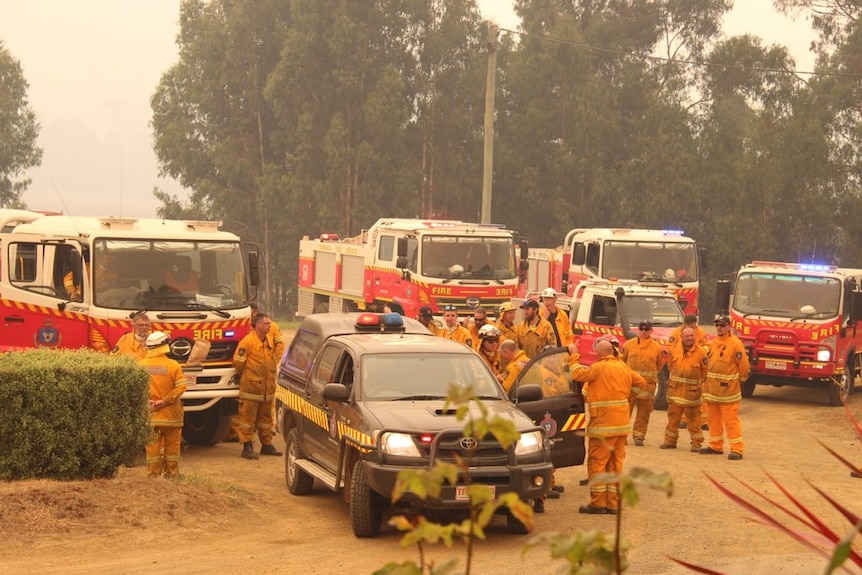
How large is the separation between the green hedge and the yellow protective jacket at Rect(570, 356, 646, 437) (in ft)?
13.7

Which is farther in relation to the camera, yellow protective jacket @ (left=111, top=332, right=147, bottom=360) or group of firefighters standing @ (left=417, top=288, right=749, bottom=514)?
yellow protective jacket @ (left=111, top=332, right=147, bottom=360)

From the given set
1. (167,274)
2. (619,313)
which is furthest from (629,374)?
(619,313)

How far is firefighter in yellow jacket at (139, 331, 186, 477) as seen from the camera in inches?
492

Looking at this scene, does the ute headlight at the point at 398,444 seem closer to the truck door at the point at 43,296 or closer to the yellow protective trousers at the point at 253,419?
the yellow protective trousers at the point at 253,419

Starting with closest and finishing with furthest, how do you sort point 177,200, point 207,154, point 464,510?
point 464,510 < point 207,154 < point 177,200

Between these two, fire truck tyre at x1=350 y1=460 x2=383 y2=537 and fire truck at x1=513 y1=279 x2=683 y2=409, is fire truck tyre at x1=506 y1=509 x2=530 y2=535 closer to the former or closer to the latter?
fire truck tyre at x1=350 y1=460 x2=383 y2=537

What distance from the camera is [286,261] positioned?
6009 cm

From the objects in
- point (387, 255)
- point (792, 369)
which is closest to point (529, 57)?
point (387, 255)

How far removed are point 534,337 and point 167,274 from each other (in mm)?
5204

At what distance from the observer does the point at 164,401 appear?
40.8 ft

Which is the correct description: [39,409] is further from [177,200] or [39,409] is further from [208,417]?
[177,200]

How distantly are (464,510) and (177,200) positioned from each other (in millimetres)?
55534

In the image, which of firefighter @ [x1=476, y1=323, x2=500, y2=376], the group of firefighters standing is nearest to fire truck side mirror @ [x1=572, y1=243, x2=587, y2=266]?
the group of firefighters standing

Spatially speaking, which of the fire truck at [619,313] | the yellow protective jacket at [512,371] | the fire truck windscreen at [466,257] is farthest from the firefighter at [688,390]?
the fire truck windscreen at [466,257]
